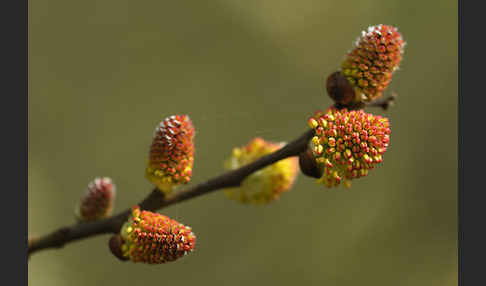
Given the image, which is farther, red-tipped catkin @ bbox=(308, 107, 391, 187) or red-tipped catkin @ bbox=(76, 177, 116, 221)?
red-tipped catkin @ bbox=(76, 177, 116, 221)

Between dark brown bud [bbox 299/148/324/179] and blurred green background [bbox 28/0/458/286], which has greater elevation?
dark brown bud [bbox 299/148/324/179]

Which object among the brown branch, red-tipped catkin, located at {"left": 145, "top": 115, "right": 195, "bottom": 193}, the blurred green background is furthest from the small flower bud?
the blurred green background

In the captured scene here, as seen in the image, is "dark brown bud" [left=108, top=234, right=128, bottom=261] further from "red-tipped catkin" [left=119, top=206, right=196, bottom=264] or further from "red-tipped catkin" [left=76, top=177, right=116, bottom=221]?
"red-tipped catkin" [left=76, top=177, right=116, bottom=221]

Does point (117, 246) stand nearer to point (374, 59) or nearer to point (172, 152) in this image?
point (172, 152)

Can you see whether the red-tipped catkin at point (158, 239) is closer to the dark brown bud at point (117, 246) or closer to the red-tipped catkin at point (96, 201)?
the dark brown bud at point (117, 246)

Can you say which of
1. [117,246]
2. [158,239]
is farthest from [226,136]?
[158,239]

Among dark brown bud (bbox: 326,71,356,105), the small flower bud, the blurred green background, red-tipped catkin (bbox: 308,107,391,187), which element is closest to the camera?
red-tipped catkin (bbox: 308,107,391,187)
